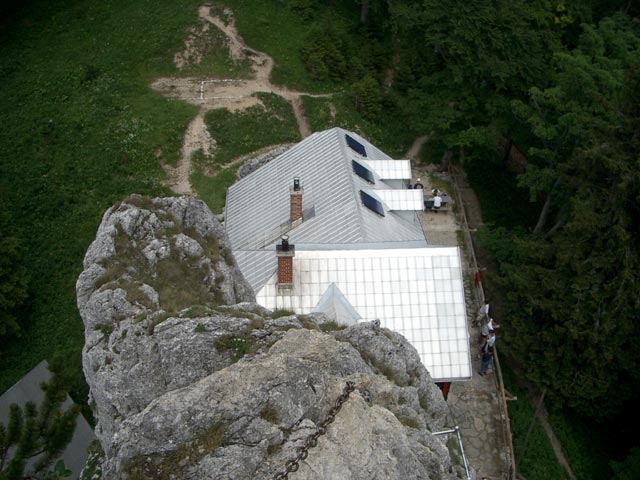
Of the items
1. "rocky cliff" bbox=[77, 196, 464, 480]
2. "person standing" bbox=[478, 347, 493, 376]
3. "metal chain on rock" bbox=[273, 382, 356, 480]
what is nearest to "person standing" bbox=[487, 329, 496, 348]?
"person standing" bbox=[478, 347, 493, 376]

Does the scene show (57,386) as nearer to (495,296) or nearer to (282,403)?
(282,403)

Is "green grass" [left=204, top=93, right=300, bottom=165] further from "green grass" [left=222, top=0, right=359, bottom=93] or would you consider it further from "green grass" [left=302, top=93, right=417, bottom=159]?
"green grass" [left=222, top=0, right=359, bottom=93]

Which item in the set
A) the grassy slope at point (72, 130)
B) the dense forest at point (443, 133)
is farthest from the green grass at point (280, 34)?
the grassy slope at point (72, 130)

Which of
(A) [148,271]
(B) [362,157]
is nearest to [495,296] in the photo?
(B) [362,157]

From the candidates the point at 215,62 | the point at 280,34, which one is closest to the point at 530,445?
→ the point at 215,62

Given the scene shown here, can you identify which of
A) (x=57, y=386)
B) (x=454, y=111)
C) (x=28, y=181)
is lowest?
(x=28, y=181)

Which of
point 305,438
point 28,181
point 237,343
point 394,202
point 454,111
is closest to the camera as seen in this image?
point 305,438

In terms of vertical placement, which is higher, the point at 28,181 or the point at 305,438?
the point at 305,438
